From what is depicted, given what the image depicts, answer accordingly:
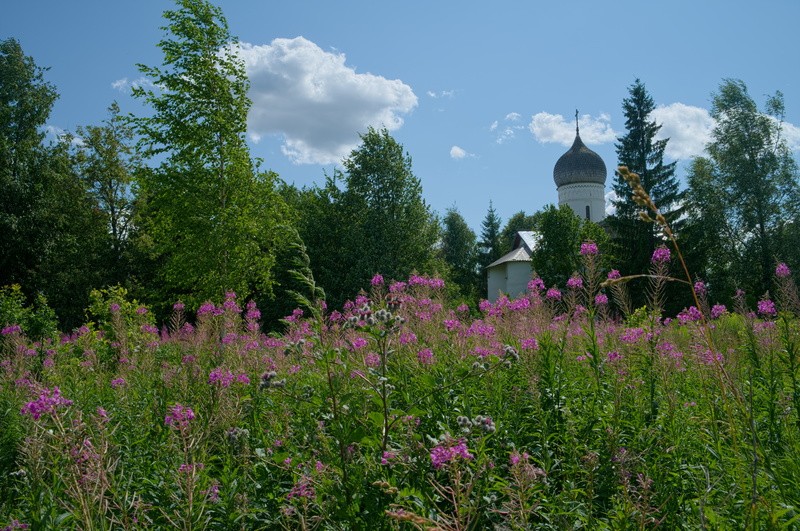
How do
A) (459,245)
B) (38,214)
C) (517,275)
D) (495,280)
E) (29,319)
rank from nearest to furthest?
(29,319) < (38,214) < (517,275) < (495,280) < (459,245)

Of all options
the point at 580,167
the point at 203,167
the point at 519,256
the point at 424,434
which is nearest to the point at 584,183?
the point at 580,167

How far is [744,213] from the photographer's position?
30609 millimetres

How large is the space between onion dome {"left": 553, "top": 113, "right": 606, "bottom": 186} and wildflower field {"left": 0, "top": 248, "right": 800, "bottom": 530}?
4354 centimetres

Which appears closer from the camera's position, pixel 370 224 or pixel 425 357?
pixel 425 357

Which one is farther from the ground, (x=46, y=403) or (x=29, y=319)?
(x=29, y=319)

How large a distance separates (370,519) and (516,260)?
4078cm

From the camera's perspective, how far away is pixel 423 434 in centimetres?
381

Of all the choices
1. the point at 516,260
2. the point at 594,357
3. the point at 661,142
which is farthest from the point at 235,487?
the point at 516,260

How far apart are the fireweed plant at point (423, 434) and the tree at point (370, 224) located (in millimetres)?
22313

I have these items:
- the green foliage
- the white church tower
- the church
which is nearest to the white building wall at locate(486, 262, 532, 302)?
the church

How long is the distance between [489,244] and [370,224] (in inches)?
1090

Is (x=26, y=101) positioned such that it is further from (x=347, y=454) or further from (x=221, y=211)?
(x=347, y=454)

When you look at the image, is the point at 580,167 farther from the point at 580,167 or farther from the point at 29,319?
the point at 29,319

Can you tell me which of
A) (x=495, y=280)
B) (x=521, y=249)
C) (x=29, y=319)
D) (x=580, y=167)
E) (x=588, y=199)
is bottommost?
(x=29, y=319)
